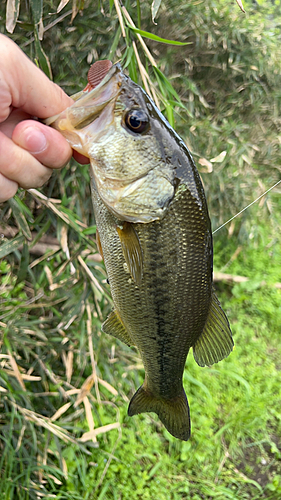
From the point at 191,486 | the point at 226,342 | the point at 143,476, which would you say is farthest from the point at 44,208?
the point at 191,486

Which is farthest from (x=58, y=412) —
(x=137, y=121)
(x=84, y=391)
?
(x=137, y=121)

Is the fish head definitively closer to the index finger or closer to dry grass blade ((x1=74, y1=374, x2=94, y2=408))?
the index finger

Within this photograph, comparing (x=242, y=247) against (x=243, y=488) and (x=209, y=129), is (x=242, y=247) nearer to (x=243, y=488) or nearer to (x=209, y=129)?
(x=209, y=129)

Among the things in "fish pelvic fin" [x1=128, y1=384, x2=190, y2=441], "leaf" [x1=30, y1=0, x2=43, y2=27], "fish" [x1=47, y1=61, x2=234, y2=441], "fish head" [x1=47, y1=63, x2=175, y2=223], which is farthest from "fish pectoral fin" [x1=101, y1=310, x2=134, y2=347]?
"leaf" [x1=30, y1=0, x2=43, y2=27]

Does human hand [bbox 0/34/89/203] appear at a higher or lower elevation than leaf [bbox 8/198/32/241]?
higher

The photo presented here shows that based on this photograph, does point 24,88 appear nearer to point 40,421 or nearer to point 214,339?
point 214,339
